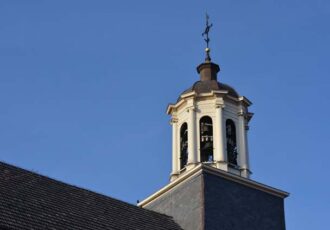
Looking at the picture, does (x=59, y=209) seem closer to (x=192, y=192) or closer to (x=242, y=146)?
(x=192, y=192)

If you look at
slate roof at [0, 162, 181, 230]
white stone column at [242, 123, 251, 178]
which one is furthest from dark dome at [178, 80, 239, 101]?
slate roof at [0, 162, 181, 230]

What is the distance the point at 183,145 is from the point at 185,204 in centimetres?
332

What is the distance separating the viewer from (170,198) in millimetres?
26781

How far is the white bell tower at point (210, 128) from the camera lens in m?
27.3

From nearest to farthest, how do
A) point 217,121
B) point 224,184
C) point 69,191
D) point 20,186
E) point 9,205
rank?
point 9,205 < point 20,186 < point 69,191 < point 224,184 < point 217,121

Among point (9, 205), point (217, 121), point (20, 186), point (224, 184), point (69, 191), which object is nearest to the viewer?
point (9, 205)

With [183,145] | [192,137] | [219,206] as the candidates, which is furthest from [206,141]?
[219,206]

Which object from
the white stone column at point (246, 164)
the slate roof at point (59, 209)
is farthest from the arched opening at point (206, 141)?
the slate roof at point (59, 209)

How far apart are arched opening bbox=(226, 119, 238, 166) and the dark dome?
1.17m

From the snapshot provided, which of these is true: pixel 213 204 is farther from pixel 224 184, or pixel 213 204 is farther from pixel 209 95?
pixel 209 95

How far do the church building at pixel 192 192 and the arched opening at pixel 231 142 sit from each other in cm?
4

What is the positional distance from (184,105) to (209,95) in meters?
1.06

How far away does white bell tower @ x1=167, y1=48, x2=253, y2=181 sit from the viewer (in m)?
27.3

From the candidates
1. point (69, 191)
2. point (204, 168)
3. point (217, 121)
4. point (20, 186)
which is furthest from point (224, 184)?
point (20, 186)
